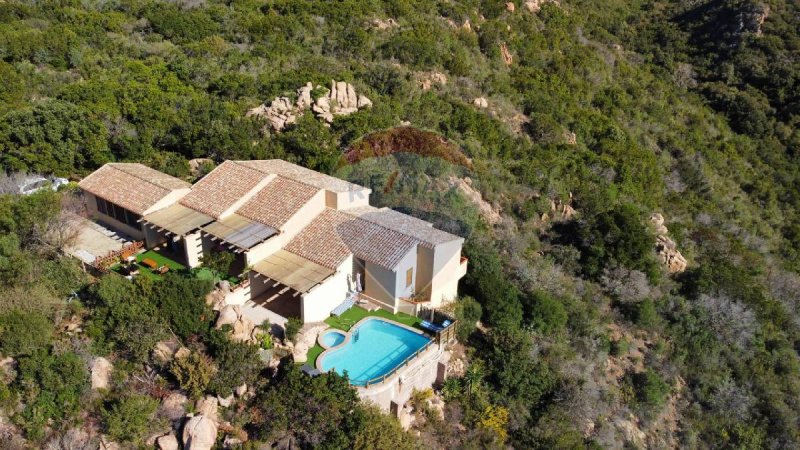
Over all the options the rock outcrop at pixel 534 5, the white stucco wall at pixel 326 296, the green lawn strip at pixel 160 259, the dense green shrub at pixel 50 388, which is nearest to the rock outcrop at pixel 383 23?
the rock outcrop at pixel 534 5

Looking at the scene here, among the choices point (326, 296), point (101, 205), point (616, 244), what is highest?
point (101, 205)

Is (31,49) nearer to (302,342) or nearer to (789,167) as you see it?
(302,342)

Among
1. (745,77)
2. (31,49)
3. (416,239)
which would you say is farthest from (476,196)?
(745,77)

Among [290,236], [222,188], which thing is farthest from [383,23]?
[290,236]

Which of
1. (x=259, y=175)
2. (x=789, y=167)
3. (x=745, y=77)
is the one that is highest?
(x=259, y=175)

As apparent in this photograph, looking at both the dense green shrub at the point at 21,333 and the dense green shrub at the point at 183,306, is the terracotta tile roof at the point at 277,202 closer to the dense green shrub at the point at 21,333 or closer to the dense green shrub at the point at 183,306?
the dense green shrub at the point at 183,306

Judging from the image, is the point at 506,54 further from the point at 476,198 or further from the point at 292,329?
the point at 292,329

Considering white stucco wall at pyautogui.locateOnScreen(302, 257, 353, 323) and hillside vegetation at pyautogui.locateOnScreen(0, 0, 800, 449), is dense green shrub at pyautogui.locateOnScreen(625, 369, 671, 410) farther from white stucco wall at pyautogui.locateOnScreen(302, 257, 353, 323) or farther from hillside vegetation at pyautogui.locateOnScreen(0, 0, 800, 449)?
white stucco wall at pyautogui.locateOnScreen(302, 257, 353, 323)
